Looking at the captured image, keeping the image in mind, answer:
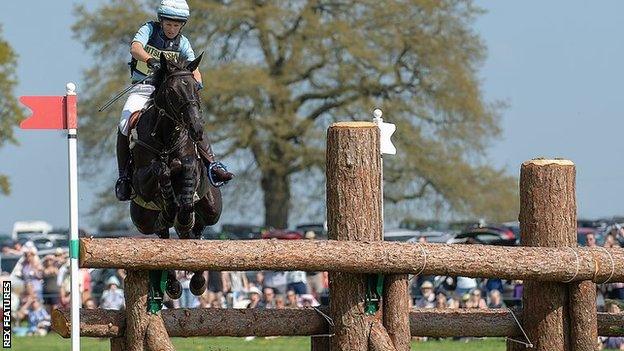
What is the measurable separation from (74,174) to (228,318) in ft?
4.33

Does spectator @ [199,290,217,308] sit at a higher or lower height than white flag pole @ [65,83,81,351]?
lower

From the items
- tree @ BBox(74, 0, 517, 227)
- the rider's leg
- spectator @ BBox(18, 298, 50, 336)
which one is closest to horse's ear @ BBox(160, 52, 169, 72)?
the rider's leg

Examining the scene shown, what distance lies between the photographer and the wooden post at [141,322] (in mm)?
7957

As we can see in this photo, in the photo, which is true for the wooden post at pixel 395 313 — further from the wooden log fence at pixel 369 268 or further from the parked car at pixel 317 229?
the parked car at pixel 317 229

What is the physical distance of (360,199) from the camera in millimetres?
8383

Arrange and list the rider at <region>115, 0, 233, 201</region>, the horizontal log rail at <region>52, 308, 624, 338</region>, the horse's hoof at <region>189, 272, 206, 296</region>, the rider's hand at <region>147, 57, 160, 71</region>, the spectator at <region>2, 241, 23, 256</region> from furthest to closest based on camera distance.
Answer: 1. the spectator at <region>2, 241, 23, 256</region>
2. the horse's hoof at <region>189, 272, 206, 296</region>
3. the rider at <region>115, 0, 233, 201</region>
4. the rider's hand at <region>147, 57, 160, 71</region>
5. the horizontal log rail at <region>52, 308, 624, 338</region>

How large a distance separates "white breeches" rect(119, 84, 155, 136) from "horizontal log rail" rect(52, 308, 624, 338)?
190 cm

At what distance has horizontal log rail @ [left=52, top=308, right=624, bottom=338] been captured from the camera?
26.6 ft

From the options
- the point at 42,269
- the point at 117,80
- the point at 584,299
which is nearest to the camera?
the point at 584,299

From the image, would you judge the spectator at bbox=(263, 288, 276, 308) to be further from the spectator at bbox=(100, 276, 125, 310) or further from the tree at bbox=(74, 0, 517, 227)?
the tree at bbox=(74, 0, 517, 227)

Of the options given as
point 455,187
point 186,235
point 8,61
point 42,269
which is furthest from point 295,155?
point 186,235

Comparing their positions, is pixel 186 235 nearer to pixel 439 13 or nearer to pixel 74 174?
pixel 74 174

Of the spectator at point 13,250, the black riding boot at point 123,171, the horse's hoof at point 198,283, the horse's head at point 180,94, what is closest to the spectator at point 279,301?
the spectator at point 13,250

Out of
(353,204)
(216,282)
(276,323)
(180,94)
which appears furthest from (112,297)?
(353,204)
